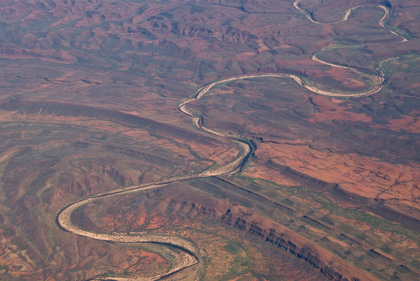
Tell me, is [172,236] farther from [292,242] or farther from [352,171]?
[352,171]

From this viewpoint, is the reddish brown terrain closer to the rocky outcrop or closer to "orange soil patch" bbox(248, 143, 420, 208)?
the rocky outcrop

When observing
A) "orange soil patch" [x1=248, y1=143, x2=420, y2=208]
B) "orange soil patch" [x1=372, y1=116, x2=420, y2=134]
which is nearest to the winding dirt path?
"orange soil patch" [x1=248, y1=143, x2=420, y2=208]

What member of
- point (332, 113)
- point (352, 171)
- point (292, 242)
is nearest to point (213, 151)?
point (352, 171)

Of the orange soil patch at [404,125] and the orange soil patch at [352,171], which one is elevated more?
the orange soil patch at [404,125]

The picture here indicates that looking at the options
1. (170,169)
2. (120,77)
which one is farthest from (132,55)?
(170,169)

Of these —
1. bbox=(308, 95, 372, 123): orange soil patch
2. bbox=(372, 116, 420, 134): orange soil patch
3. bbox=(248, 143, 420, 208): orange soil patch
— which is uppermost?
bbox=(372, 116, 420, 134): orange soil patch

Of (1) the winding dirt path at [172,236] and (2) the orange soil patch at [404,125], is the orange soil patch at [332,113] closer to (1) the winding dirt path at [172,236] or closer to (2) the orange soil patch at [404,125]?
(2) the orange soil patch at [404,125]

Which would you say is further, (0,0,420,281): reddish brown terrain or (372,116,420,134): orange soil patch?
(372,116,420,134): orange soil patch

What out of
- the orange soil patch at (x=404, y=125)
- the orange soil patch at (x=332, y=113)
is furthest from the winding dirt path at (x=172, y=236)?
the orange soil patch at (x=404, y=125)
